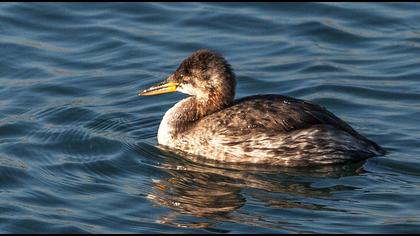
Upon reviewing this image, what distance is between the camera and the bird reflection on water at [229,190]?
1188cm

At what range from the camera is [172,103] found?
15.9m

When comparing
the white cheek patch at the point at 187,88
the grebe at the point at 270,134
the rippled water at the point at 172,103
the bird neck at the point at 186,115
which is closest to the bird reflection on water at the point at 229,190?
the rippled water at the point at 172,103

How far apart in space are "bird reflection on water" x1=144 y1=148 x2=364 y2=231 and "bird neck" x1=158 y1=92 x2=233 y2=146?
1.00ft

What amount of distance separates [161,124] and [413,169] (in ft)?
10.1

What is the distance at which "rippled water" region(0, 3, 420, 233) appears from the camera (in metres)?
12.0

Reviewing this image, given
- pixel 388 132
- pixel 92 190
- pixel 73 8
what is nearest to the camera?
pixel 92 190

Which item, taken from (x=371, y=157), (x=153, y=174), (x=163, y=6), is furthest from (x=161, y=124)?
(x=163, y=6)

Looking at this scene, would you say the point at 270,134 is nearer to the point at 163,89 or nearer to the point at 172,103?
the point at 163,89

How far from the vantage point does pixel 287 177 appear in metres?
13.1

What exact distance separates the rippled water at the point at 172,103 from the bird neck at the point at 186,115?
220 mm

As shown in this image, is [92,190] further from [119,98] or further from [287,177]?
[119,98]

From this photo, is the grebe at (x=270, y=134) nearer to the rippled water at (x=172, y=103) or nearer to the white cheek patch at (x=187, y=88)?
the rippled water at (x=172, y=103)

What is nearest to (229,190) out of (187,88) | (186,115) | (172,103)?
(186,115)

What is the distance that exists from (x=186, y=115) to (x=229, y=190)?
6.01 ft
